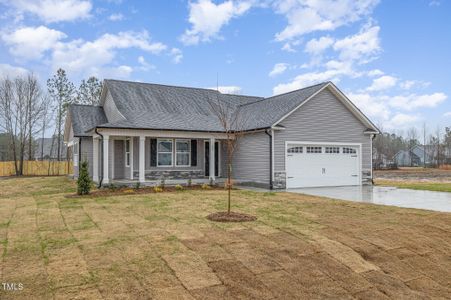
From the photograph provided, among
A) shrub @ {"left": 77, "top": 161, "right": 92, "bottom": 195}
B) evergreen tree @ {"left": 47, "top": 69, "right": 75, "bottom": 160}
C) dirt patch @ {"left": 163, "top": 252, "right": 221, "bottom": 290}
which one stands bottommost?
dirt patch @ {"left": 163, "top": 252, "right": 221, "bottom": 290}

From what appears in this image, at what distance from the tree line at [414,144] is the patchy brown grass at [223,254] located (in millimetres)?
44250

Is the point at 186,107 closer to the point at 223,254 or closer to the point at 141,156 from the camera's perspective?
the point at 141,156

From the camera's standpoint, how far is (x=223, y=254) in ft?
20.2

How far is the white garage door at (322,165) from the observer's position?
670 inches

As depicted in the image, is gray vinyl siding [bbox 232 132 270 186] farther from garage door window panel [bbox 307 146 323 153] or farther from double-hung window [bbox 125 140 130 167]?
double-hung window [bbox 125 140 130 167]

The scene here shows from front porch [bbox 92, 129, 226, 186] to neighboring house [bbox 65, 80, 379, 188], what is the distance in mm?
47

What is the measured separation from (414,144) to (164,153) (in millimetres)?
68745

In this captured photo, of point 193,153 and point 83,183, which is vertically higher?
point 193,153

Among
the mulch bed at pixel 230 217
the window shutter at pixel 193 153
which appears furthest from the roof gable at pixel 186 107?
the mulch bed at pixel 230 217

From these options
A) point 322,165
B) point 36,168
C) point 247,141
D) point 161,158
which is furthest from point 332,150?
point 36,168

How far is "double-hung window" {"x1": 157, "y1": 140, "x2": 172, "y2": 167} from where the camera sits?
17891mm

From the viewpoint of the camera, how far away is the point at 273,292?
16.6 feet

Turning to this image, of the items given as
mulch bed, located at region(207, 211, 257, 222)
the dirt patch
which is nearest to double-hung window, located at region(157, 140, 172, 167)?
mulch bed, located at region(207, 211, 257, 222)

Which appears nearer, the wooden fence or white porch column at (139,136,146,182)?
white porch column at (139,136,146,182)
